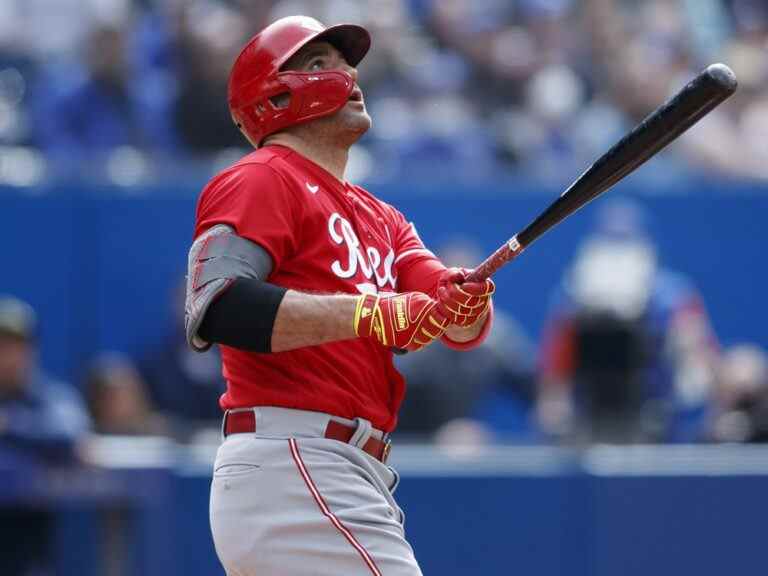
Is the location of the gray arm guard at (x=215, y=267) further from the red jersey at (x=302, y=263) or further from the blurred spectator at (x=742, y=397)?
the blurred spectator at (x=742, y=397)

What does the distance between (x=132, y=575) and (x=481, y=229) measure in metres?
3.08

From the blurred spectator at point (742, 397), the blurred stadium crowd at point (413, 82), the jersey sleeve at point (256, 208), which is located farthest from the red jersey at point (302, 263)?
the blurred stadium crowd at point (413, 82)

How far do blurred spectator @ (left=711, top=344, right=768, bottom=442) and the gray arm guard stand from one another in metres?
3.70

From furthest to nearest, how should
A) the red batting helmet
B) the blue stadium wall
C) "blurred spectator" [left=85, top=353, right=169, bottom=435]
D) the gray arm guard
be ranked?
the blue stadium wall
"blurred spectator" [left=85, top=353, right=169, bottom=435]
the red batting helmet
the gray arm guard

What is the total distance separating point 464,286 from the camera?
124 inches

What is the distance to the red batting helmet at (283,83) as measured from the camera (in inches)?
137

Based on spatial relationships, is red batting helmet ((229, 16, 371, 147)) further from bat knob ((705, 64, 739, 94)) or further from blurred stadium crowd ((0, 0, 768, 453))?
blurred stadium crowd ((0, 0, 768, 453))

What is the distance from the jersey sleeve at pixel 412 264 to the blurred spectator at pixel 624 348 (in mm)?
2536

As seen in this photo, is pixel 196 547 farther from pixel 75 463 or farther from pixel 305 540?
pixel 305 540

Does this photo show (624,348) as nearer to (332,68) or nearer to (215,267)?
(332,68)

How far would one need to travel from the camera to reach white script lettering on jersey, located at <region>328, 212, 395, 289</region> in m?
3.35

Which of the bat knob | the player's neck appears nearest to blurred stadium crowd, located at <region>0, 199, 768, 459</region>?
the player's neck

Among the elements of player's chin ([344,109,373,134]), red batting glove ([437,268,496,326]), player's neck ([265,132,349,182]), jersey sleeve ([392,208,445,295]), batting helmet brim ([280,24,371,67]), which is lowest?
jersey sleeve ([392,208,445,295])

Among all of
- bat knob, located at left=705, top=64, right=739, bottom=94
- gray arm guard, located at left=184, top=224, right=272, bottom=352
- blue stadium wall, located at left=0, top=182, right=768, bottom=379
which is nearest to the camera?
bat knob, located at left=705, top=64, right=739, bottom=94
